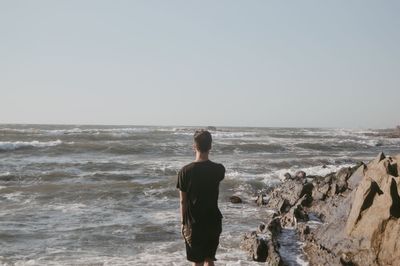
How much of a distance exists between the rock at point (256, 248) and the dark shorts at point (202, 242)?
309 cm

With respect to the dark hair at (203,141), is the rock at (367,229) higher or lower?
lower

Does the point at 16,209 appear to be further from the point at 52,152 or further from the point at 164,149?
the point at 164,149

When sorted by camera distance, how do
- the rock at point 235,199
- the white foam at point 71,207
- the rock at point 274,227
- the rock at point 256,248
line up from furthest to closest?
the rock at point 235,199
the white foam at point 71,207
the rock at point 274,227
the rock at point 256,248

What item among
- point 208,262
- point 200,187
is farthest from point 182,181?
point 208,262

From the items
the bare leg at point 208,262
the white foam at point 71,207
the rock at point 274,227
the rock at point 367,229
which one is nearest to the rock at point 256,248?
the rock at point 274,227

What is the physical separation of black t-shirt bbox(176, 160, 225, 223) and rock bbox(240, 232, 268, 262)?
127 inches

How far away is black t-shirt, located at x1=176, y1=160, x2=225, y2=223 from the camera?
4125 mm

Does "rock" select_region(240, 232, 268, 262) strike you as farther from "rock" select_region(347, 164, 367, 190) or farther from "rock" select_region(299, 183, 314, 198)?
"rock" select_region(299, 183, 314, 198)

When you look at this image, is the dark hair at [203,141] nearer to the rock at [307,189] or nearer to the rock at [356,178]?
the rock at [356,178]

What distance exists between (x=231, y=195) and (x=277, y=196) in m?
1.98

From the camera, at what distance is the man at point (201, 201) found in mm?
4133

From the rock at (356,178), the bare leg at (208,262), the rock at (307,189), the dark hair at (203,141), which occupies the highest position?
the dark hair at (203,141)

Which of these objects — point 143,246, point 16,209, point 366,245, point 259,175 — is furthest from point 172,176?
point 366,245

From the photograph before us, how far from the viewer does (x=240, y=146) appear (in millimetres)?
35438
